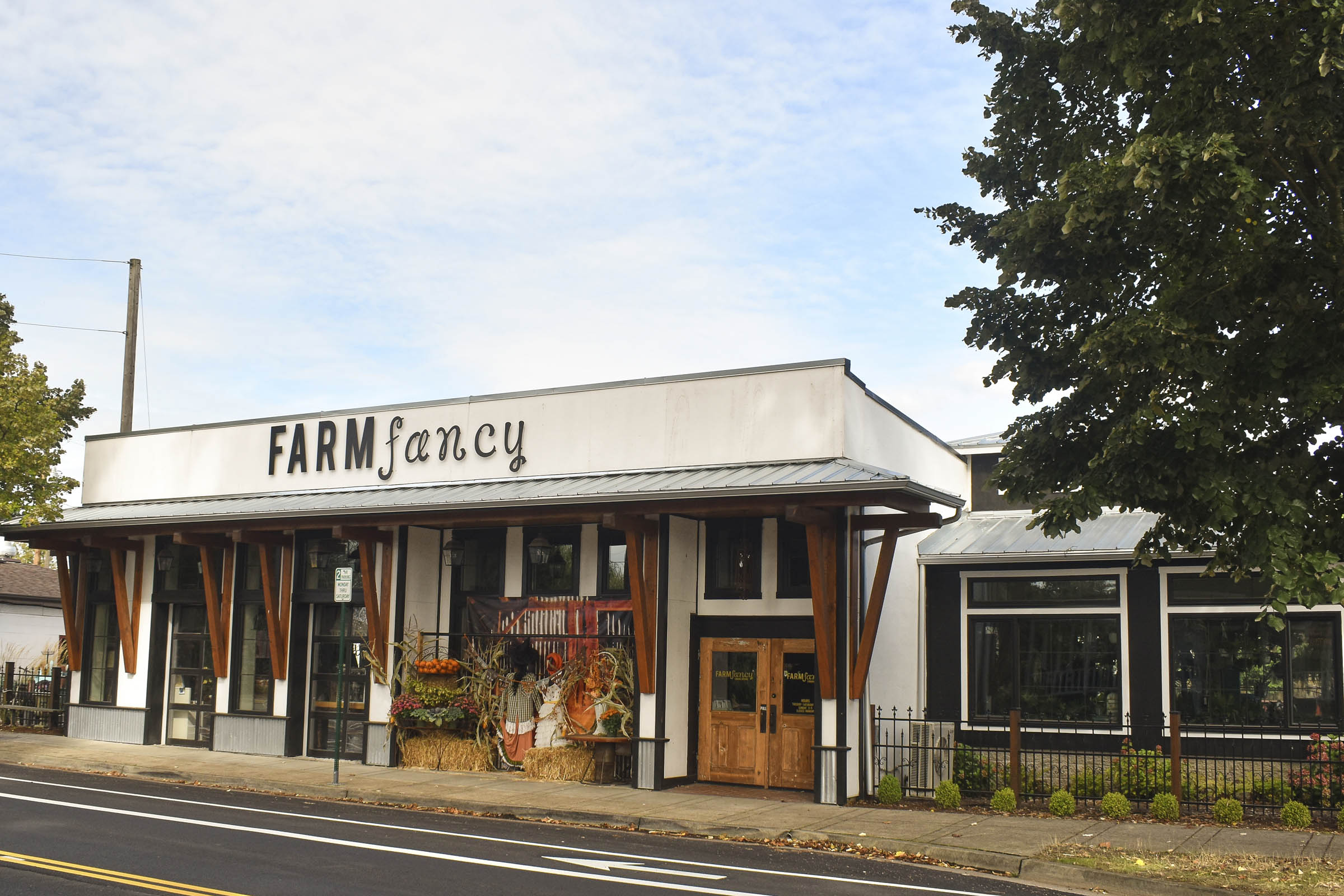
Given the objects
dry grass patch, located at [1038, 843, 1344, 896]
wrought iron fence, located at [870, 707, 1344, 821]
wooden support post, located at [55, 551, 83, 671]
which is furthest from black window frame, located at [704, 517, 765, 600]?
wooden support post, located at [55, 551, 83, 671]

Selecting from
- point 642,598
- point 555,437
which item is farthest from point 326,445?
point 642,598

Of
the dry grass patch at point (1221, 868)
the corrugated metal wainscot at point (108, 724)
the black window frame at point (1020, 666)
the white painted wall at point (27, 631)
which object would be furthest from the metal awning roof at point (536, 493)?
the white painted wall at point (27, 631)

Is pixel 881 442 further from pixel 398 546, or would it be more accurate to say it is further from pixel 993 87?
pixel 398 546

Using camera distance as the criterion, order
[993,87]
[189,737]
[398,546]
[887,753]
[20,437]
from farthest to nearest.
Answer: [20,437] < [189,737] < [398,546] < [887,753] < [993,87]

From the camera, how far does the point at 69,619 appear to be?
914 inches

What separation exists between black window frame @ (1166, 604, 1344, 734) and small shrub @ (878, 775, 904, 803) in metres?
4.65

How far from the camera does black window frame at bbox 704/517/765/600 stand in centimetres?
1703

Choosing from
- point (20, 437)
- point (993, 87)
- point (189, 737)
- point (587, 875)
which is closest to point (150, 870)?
point (587, 875)

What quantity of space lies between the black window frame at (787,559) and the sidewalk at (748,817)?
2.81 metres

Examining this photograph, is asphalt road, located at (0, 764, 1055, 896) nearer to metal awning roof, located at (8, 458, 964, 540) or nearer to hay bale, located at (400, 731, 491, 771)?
hay bale, located at (400, 731, 491, 771)

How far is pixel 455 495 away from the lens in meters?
18.0

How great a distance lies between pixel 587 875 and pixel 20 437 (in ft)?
60.4

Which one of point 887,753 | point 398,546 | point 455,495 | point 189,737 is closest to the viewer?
point 887,753

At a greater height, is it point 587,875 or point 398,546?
point 398,546
